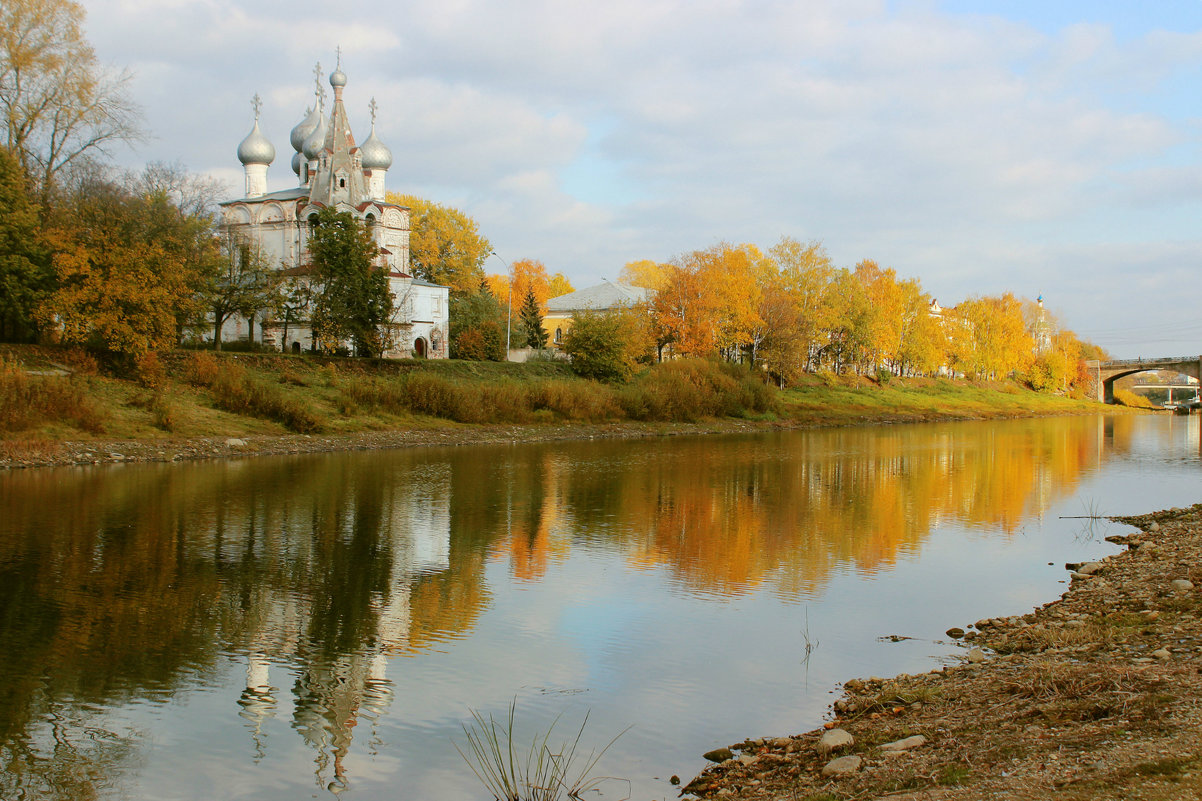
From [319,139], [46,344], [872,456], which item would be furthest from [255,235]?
[872,456]

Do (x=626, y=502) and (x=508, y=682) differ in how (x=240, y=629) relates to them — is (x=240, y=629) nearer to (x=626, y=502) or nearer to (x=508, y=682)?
(x=508, y=682)

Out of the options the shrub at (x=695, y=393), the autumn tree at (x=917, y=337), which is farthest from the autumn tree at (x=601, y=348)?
the autumn tree at (x=917, y=337)

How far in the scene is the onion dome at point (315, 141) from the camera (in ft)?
210

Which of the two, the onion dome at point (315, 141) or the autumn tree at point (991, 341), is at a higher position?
the onion dome at point (315, 141)

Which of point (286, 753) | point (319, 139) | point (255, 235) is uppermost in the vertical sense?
point (319, 139)

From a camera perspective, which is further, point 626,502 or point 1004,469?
point 1004,469

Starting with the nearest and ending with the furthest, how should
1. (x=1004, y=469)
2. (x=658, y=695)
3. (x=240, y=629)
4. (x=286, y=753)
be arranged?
(x=286, y=753) < (x=658, y=695) < (x=240, y=629) < (x=1004, y=469)

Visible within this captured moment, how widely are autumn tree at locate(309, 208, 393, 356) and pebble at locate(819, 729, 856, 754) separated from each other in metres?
41.1

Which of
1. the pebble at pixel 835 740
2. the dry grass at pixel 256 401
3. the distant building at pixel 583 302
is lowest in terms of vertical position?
the pebble at pixel 835 740

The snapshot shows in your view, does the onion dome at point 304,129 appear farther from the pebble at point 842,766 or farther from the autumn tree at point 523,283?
the pebble at point 842,766

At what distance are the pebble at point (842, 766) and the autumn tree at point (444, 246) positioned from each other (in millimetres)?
70265

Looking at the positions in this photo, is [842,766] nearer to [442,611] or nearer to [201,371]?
[442,611]

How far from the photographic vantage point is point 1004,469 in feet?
102

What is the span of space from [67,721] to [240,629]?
115 inches
